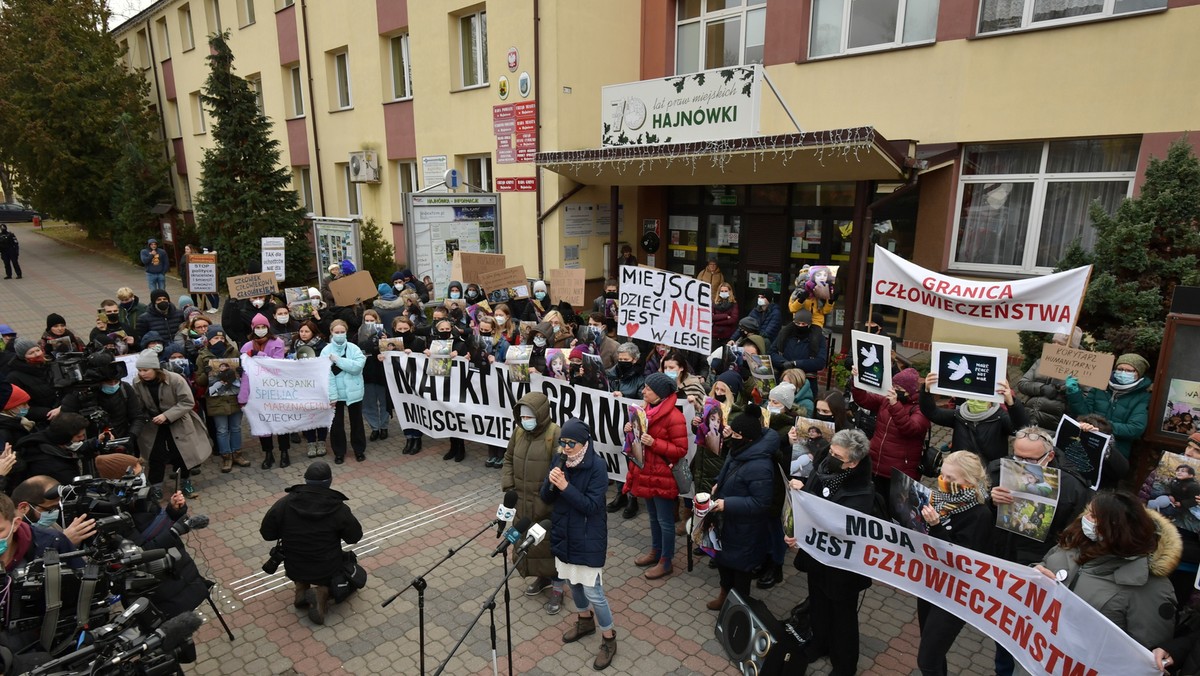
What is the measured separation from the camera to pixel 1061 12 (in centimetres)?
946

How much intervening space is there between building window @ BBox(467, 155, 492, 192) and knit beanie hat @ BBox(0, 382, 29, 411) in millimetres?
11021

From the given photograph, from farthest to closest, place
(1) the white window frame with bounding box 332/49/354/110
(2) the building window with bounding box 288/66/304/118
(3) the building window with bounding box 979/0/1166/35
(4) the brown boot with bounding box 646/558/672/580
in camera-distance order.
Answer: (2) the building window with bounding box 288/66/304/118 → (1) the white window frame with bounding box 332/49/354/110 → (3) the building window with bounding box 979/0/1166/35 → (4) the brown boot with bounding box 646/558/672/580

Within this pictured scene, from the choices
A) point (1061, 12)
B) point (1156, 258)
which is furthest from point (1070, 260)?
point (1061, 12)

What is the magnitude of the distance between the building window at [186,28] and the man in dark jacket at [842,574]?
31448 mm

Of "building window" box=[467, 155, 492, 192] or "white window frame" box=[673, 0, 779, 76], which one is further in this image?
"building window" box=[467, 155, 492, 192]

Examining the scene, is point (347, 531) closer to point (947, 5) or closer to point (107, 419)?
point (107, 419)

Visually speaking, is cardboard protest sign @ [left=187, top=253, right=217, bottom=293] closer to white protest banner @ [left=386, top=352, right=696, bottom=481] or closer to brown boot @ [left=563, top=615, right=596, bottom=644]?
white protest banner @ [left=386, top=352, right=696, bottom=481]

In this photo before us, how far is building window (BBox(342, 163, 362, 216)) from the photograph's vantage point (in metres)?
20.7

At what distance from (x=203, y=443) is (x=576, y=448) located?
5.40 meters

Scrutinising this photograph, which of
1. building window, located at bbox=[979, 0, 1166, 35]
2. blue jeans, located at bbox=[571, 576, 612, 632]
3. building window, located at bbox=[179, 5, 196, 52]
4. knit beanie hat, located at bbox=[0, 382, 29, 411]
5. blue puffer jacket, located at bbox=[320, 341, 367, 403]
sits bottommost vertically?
blue jeans, located at bbox=[571, 576, 612, 632]

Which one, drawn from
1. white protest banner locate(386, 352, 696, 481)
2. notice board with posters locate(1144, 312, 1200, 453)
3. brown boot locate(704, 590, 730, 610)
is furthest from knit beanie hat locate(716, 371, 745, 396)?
notice board with posters locate(1144, 312, 1200, 453)

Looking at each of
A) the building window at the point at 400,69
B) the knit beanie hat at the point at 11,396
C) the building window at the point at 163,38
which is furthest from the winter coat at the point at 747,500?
the building window at the point at 163,38

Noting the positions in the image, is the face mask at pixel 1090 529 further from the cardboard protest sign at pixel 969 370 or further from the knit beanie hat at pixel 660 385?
the knit beanie hat at pixel 660 385

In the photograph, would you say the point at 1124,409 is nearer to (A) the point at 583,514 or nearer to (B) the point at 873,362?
(B) the point at 873,362
